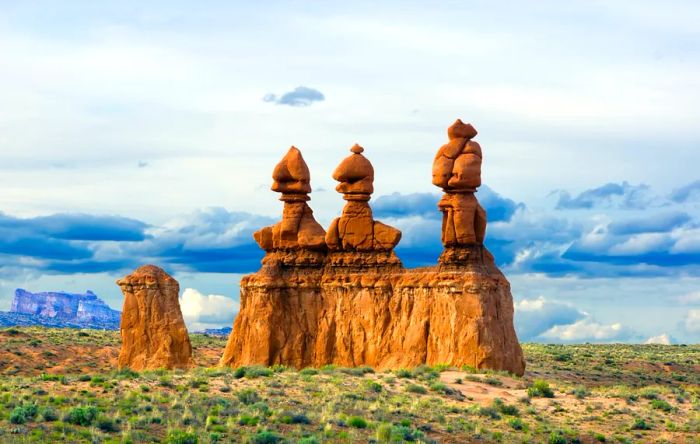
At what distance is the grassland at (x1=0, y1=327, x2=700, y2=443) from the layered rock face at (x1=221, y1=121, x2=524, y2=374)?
2.98 meters

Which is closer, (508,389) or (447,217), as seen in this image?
(508,389)

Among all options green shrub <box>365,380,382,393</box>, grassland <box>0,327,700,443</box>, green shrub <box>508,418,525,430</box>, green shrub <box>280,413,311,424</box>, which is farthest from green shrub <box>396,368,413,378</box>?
green shrub <box>280,413,311,424</box>

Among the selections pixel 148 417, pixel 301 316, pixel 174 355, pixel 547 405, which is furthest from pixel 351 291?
pixel 148 417

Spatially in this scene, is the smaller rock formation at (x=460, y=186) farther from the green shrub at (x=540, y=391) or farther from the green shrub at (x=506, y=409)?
the green shrub at (x=506, y=409)

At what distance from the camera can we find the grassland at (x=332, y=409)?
39562mm

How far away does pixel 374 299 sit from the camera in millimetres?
61781

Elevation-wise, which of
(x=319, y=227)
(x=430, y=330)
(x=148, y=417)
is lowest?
(x=148, y=417)

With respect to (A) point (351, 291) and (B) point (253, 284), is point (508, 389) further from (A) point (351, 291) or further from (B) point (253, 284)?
(B) point (253, 284)

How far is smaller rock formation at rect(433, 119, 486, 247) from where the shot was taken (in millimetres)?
58969

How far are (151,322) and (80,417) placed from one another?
24.2 meters

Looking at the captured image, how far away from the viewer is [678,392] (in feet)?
190

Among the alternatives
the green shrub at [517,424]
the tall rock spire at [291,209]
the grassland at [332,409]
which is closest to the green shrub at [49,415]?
the grassland at [332,409]

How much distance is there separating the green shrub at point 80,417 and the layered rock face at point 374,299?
22.5 metres

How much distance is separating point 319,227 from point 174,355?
10464mm
